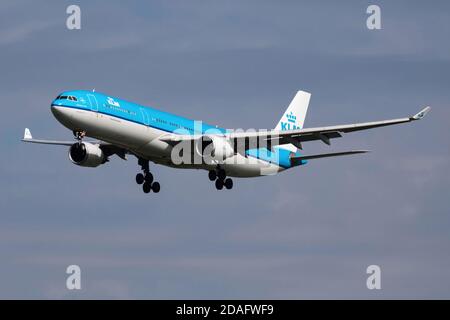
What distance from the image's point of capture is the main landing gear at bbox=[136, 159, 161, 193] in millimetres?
92688

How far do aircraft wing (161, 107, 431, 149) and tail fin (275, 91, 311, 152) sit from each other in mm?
12623

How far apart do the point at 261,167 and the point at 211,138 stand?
8135 millimetres

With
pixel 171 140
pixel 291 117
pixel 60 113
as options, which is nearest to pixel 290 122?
pixel 291 117

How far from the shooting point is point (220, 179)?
299ft

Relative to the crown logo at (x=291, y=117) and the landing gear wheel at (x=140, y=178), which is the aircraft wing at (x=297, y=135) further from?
the crown logo at (x=291, y=117)

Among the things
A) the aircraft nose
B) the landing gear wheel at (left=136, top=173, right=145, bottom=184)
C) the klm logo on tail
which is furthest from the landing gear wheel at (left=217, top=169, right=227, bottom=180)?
the aircraft nose

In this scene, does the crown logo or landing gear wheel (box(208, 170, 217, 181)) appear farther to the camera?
the crown logo

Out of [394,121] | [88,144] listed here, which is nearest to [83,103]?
[88,144]

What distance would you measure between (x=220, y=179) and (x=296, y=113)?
643 inches

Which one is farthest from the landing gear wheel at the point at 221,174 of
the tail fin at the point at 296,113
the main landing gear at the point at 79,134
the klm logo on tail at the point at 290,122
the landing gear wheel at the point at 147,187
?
the klm logo on tail at the point at 290,122

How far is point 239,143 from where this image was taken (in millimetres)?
89875

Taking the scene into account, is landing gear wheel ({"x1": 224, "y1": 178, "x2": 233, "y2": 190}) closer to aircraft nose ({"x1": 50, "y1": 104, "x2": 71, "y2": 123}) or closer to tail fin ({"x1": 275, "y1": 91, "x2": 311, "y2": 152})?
tail fin ({"x1": 275, "y1": 91, "x2": 311, "y2": 152})

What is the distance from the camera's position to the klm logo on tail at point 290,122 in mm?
102500

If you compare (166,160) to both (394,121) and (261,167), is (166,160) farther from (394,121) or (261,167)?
(394,121)
